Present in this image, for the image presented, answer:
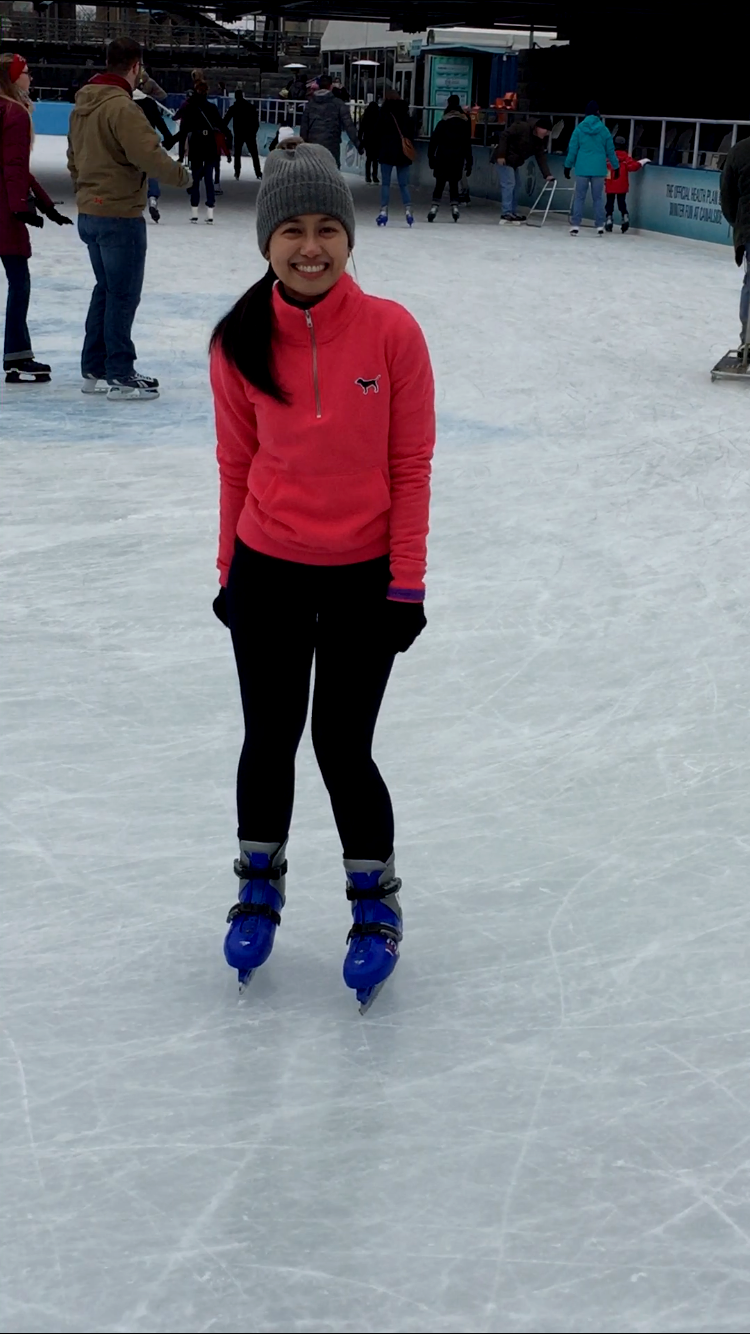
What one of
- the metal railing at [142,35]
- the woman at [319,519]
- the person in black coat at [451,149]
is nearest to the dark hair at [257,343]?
the woman at [319,519]

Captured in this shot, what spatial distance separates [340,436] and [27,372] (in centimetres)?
549

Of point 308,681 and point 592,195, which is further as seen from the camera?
point 592,195

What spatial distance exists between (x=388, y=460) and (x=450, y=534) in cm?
279

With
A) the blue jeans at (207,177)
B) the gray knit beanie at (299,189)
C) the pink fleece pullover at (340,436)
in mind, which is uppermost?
the gray knit beanie at (299,189)

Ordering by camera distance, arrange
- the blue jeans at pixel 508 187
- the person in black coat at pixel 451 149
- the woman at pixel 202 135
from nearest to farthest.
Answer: the woman at pixel 202 135
the person in black coat at pixel 451 149
the blue jeans at pixel 508 187

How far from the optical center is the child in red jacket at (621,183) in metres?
15.3

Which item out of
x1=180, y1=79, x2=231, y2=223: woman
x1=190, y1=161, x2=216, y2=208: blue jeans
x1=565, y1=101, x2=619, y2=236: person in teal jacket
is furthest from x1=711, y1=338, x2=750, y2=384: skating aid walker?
x1=190, y1=161, x2=216, y2=208: blue jeans

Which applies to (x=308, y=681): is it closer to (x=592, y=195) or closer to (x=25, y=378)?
(x=25, y=378)

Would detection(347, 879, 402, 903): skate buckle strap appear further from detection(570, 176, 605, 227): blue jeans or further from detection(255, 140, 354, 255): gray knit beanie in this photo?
detection(570, 176, 605, 227): blue jeans

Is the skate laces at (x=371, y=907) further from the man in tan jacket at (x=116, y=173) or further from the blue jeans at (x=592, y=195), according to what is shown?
the blue jeans at (x=592, y=195)

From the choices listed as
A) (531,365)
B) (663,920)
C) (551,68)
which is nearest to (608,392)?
(531,365)

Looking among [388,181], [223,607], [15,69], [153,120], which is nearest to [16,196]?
[15,69]

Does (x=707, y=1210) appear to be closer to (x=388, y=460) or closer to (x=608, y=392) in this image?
(x=388, y=460)

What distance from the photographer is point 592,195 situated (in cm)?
1541
